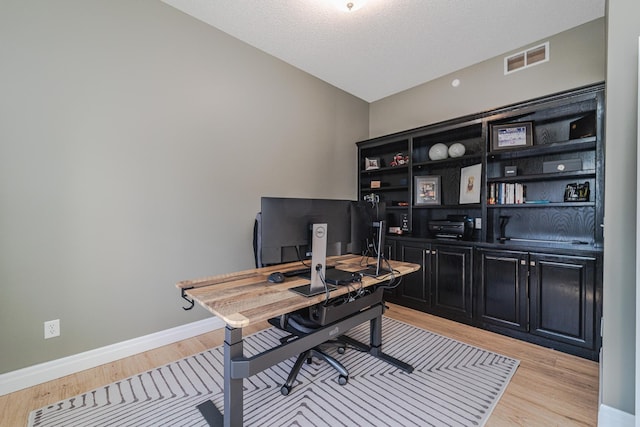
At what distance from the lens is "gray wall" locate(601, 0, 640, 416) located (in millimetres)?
1275

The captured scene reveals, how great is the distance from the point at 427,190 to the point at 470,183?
0.49m

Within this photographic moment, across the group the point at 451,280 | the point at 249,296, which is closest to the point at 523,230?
the point at 451,280

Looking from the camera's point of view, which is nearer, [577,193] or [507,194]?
[577,193]

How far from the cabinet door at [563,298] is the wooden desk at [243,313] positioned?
1406 millimetres

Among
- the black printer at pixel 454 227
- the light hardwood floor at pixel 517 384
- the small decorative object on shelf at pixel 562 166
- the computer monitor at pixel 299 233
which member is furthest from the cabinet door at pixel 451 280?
the computer monitor at pixel 299 233

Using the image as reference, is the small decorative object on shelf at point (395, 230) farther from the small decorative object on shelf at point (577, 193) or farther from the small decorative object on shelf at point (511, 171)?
the small decorative object on shelf at point (577, 193)

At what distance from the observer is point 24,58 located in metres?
1.70

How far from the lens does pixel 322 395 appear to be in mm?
1642

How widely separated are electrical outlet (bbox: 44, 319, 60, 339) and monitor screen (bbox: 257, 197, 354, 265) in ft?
5.23

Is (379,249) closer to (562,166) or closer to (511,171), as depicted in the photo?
(511,171)

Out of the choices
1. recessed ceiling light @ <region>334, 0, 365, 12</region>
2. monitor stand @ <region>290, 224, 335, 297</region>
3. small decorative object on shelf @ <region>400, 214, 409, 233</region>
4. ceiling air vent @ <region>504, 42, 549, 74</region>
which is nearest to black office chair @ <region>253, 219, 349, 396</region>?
monitor stand @ <region>290, 224, 335, 297</region>

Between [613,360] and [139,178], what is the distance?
126 inches

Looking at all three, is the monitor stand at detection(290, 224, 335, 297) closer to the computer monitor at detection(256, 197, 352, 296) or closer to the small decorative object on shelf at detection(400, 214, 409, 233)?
the computer monitor at detection(256, 197, 352, 296)

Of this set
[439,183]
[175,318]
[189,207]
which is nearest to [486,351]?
[439,183]
